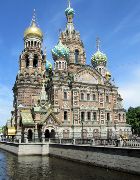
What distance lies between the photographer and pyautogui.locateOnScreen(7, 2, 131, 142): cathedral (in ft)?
154

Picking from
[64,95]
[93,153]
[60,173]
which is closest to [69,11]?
[64,95]

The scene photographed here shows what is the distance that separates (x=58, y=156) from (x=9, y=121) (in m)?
23.3

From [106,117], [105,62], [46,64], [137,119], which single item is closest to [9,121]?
[46,64]

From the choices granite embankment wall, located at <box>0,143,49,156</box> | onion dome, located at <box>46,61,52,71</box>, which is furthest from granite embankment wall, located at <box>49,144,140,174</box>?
onion dome, located at <box>46,61,52,71</box>

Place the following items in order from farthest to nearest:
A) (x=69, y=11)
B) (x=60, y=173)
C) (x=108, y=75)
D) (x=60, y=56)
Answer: (x=69, y=11), (x=108, y=75), (x=60, y=56), (x=60, y=173)

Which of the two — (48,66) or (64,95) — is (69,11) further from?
(64,95)

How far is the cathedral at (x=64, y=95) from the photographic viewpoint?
4703 centimetres

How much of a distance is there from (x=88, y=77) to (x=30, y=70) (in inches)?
430

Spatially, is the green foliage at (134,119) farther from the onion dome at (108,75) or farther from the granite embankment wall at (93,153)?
the granite embankment wall at (93,153)

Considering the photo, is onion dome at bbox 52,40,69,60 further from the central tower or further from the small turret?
the central tower

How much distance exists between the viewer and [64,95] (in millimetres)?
49906

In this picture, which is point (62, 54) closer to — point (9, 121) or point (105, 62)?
point (105, 62)

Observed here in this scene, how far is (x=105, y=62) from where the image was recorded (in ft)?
193

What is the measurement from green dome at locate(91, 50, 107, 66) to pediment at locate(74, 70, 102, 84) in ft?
17.9
